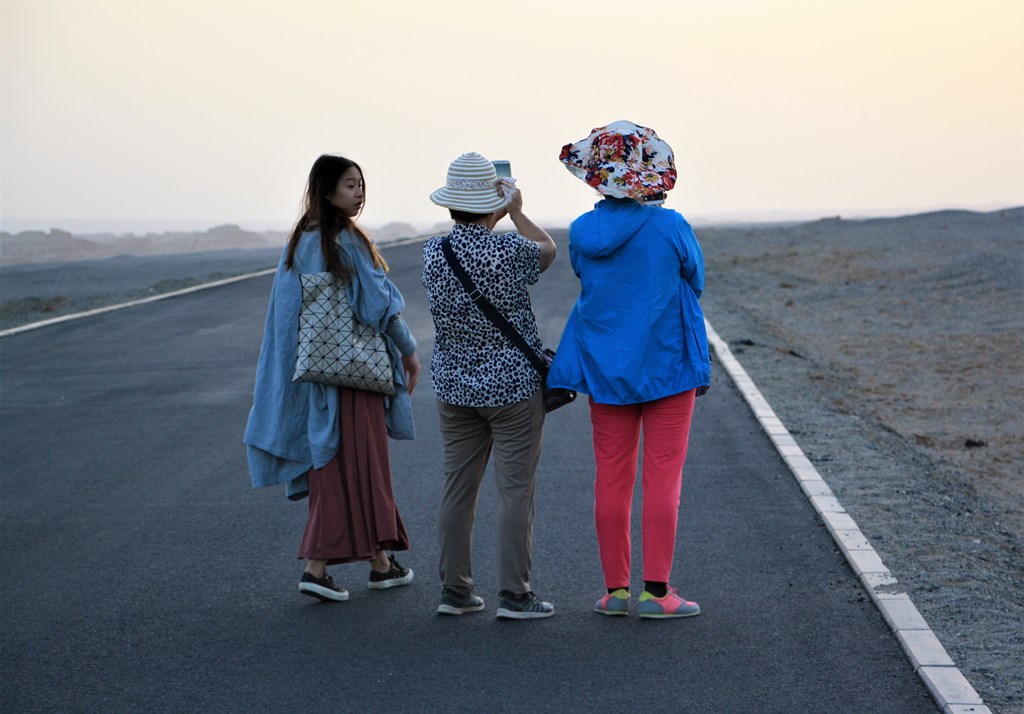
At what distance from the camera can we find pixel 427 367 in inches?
553

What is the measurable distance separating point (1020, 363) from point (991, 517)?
10.3 meters

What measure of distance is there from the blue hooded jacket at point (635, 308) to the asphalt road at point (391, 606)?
→ 108 centimetres

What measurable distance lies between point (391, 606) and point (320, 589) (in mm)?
338

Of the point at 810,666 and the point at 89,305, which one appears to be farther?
the point at 89,305

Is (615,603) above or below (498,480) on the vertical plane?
below

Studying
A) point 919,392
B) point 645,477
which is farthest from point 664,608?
point 919,392

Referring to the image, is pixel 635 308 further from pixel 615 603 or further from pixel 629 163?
pixel 615 603

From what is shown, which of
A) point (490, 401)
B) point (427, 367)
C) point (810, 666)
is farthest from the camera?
point (427, 367)

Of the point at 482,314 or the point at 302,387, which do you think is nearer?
the point at 482,314

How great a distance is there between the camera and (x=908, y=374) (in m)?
17.5

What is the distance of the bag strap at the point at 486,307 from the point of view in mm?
5477

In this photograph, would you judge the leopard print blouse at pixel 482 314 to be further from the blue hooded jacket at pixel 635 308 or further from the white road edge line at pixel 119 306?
the white road edge line at pixel 119 306

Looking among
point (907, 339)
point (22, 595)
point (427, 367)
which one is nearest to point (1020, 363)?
point (907, 339)

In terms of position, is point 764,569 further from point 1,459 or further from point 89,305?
point 89,305
